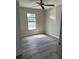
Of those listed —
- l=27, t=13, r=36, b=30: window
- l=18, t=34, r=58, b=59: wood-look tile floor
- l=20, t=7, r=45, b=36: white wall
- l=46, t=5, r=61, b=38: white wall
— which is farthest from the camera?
l=27, t=13, r=36, b=30: window

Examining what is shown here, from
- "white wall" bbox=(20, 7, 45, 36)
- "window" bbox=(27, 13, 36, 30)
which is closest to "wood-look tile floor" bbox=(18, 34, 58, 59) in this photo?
"white wall" bbox=(20, 7, 45, 36)

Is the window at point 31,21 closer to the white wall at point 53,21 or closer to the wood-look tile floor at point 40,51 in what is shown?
the white wall at point 53,21

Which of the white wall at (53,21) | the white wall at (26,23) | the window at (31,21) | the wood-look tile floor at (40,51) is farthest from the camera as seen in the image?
the window at (31,21)

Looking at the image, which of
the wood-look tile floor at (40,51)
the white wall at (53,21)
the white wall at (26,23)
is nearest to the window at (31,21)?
the white wall at (26,23)

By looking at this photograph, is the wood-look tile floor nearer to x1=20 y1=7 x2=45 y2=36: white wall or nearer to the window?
x1=20 y1=7 x2=45 y2=36: white wall

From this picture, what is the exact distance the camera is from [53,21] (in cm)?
704

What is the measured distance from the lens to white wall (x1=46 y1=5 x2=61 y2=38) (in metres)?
6.31

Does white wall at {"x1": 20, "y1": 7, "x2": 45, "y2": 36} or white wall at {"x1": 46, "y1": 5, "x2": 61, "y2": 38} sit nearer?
white wall at {"x1": 46, "y1": 5, "x2": 61, "y2": 38}

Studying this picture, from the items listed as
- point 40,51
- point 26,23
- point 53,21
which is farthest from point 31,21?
point 40,51

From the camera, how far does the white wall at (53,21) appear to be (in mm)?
6312

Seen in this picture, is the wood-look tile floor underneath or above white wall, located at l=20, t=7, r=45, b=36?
underneath
